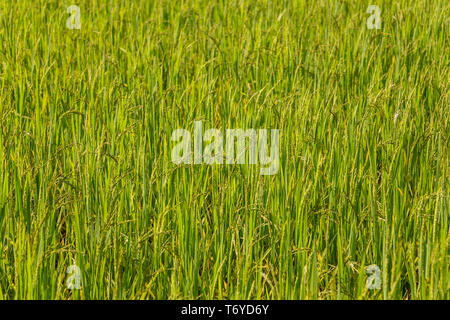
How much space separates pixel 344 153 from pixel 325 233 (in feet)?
1.21

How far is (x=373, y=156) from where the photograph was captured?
2.61 metres

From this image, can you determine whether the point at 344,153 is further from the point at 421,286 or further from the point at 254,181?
the point at 421,286

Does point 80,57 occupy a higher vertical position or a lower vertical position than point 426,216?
higher

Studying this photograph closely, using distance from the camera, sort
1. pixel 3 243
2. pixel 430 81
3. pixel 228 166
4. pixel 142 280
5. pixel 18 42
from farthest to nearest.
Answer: pixel 18 42 → pixel 430 81 → pixel 228 166 → pixel 3 243 → pixel 142 280

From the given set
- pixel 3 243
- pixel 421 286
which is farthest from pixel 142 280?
pixel 421 286
